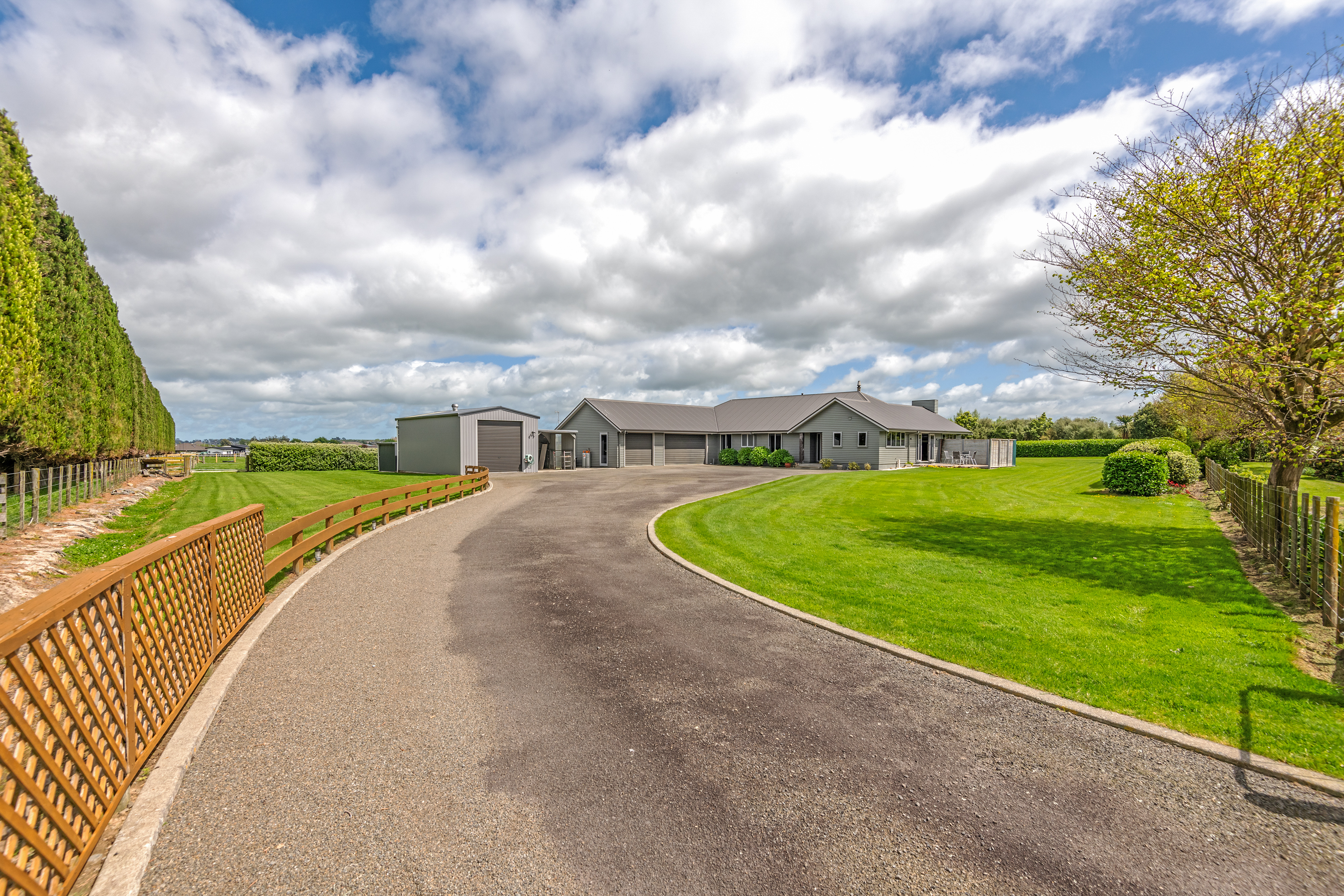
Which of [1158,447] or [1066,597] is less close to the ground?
[1158,447]

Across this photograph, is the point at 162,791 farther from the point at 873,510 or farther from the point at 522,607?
the point at 873,510

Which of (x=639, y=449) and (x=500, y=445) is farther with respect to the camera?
(x=639, y=449)

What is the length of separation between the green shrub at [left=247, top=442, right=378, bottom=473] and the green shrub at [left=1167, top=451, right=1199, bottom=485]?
49440mm

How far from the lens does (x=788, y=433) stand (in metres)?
41.5

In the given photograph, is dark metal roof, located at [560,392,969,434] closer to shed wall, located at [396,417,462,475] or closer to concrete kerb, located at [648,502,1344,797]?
shed wall, located at [396,417,462,475]

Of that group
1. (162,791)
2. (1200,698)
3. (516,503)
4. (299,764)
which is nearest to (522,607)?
(299,764)

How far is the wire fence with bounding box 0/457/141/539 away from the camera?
1113 cm

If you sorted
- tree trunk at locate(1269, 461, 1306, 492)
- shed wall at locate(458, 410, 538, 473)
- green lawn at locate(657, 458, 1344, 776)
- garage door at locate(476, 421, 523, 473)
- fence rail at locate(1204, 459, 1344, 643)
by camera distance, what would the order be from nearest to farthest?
green lawn at locate(657, 458, 1344, 776) < fence rail at locate(1204, 459, 1344, 643) < tree trunk at locate(1269, 461, 1306, 492) < shed wall at locate(458, 410, 538, 473) < garage door at locate(476, 421, 523, 473)

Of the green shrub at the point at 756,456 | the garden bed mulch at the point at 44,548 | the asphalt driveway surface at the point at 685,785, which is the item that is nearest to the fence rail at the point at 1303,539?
the asphalt driveway surface at the point at 685,785

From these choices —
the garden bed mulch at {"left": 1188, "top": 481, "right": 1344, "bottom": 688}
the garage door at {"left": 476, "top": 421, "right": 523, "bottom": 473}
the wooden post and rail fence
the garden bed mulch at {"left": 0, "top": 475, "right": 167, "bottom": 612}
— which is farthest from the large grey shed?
the garden bed mulch at {"left": 1188, "top": 481, "right": 1344, "bottom": 688}

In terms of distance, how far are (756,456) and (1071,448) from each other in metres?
36.0

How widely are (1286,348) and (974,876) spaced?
10.4 meters

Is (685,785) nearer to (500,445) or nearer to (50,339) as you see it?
(50,339)

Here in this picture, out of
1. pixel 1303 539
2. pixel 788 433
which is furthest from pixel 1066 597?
pixel 788 433
